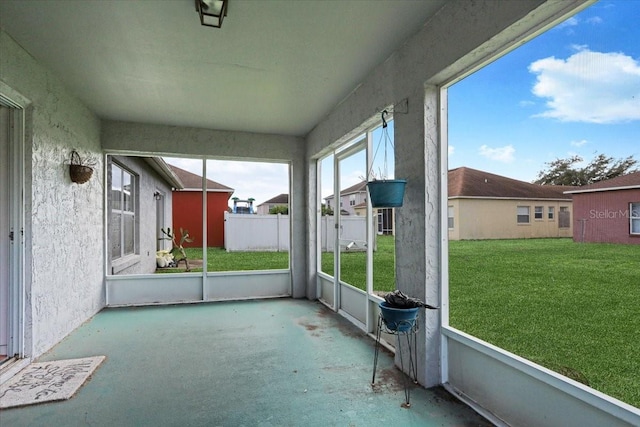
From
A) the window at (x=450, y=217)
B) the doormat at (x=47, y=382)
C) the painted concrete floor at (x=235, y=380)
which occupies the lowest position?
the painted concrete floor at (x=235, y=380)

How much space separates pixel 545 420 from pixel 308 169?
4.18 m

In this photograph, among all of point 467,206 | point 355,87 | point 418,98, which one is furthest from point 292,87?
point 467,206

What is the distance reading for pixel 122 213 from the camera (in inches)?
220

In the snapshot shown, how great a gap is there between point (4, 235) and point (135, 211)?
141 inches

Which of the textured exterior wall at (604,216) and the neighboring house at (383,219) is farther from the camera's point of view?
the neighboring house at (383,219)

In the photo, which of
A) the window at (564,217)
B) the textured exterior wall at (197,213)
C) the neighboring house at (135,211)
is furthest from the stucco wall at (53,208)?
the window at (564,217)

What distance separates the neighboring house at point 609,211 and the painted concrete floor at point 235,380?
1.26m

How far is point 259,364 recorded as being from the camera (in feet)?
9.32

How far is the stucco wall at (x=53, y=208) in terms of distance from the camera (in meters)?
2.89

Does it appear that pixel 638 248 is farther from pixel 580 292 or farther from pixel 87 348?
pixel 87 348

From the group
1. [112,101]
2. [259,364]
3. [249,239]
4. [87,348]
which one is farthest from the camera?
[249,239]

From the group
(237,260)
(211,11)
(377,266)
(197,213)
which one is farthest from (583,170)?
(197,213)

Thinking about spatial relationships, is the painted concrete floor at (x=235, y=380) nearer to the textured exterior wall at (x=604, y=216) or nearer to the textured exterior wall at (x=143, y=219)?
the textured exterior wall at (x=604, y=216)

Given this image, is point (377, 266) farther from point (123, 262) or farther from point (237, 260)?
point (237, 260)
